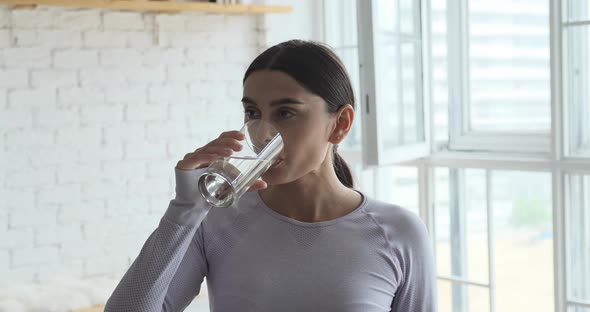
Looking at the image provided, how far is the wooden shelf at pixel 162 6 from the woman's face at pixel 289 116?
167 cm

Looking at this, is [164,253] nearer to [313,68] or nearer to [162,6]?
[313,68]

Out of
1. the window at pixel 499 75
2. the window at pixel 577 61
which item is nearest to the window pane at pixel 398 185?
the window at pixel 499 75

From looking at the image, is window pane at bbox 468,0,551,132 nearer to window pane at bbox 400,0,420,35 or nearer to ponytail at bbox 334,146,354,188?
window pane at bbox 400,0,420,35

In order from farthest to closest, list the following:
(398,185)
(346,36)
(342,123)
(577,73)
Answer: (346,36) < (398,185) < (577,73) < (342,123)

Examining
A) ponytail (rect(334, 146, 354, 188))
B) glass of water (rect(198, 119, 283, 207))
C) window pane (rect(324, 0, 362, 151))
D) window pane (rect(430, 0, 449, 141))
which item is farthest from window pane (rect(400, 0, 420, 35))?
glass of water (rect(198, 119, 283, 207))

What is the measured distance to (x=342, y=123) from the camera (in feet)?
4.45

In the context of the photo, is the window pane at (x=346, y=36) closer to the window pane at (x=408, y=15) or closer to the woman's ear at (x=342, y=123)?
the window pane at (x=408, y=15)

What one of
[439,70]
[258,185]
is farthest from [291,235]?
[439,70]

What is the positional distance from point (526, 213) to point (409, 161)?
541mm

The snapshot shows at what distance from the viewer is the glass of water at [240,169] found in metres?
1.10

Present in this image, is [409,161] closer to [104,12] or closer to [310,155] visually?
[104,12]

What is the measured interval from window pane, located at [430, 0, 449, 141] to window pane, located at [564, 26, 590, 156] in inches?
26.7

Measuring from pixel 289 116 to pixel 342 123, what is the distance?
153mm

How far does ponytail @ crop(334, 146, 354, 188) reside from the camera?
1.50 metres
